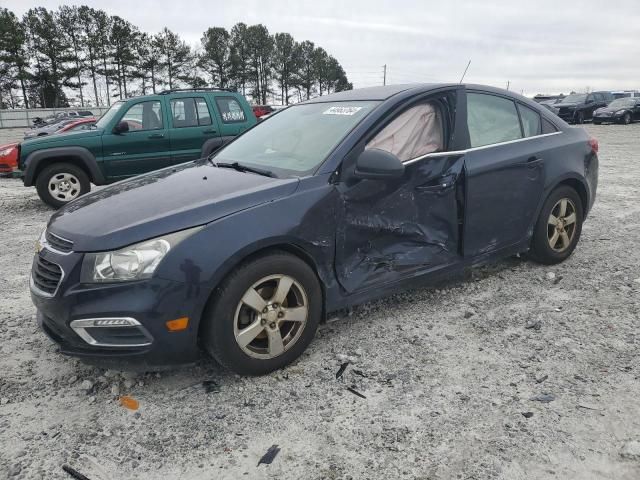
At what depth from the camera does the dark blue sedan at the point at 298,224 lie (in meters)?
2.57

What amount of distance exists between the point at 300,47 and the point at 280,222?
7879 centimetres

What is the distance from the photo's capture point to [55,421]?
2590 millimetres

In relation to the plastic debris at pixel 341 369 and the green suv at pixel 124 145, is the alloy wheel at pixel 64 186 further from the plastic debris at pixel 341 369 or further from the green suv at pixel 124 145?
the plastic debris at pixel 341 369

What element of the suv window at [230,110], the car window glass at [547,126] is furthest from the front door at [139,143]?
the car window glass at [547,126]

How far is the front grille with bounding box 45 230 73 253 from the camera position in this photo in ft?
8.78

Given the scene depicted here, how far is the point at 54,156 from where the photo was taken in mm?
8055

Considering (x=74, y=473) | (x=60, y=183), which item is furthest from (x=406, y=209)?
(x=60, y=183)

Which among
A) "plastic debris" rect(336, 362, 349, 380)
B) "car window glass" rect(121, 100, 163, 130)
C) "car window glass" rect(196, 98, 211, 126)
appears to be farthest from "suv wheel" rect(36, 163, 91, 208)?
"plastic debris" rect(336, 362, 349, 380)

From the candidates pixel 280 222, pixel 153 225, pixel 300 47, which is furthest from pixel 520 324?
pixel 300 47

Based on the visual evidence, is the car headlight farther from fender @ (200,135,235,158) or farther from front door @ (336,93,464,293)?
fender @ (200,135,235,158)

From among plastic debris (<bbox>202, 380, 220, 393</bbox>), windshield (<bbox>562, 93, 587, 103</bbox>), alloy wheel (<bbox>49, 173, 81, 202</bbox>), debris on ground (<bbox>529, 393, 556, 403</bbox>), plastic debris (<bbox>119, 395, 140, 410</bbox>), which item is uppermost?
windshield (<bbox>562, 93, 587, 103</bbox>)

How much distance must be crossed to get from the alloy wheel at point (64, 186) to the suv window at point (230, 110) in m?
2.68

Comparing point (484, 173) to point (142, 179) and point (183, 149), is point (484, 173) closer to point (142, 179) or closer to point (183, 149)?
point (142, 179)

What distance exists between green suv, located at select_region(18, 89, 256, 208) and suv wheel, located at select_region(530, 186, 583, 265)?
492 cm
